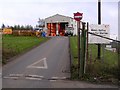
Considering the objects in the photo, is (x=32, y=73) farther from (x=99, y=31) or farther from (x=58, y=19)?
(x=58, y=19)

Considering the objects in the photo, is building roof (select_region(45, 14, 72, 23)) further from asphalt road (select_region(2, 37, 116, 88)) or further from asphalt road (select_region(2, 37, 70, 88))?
asphalt road (select_region(2, 37, 116, 88))

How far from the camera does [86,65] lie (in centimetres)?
1559

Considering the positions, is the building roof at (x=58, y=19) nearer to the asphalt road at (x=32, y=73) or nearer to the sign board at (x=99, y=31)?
the asphalt road at (x=32, y=73)

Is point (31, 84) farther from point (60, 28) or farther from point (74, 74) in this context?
point (60, 28)

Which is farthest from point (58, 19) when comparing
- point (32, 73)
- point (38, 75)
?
point (38, 75)

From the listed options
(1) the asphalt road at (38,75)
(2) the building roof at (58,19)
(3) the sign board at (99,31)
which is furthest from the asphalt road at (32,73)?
(2) the building roof at (58,19)

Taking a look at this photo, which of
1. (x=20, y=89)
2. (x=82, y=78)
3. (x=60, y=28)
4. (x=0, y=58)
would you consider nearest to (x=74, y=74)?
(x=82, y=78)

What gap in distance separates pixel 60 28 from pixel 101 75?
246 ft

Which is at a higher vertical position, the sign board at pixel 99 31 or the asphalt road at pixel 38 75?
the sign board at pixel 99 31

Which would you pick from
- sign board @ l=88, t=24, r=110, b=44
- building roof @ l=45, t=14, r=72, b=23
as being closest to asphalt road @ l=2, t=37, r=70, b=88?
sign board @ l=88, t=24, r=110, b=44

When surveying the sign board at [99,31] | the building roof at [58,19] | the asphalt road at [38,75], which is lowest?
the asphalt road at [38,75]

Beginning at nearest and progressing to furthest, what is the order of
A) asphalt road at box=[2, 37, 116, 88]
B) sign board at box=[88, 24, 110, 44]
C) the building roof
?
asphalt road at box=[2, 37, 116, 88]
sign board at box=[88, 24, 110, 44]
the building roof

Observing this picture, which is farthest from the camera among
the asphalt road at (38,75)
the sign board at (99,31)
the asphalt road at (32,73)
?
the sign board at (99,31)

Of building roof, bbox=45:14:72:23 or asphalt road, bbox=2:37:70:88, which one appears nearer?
asphalt road, bbox=2:37:70:88
